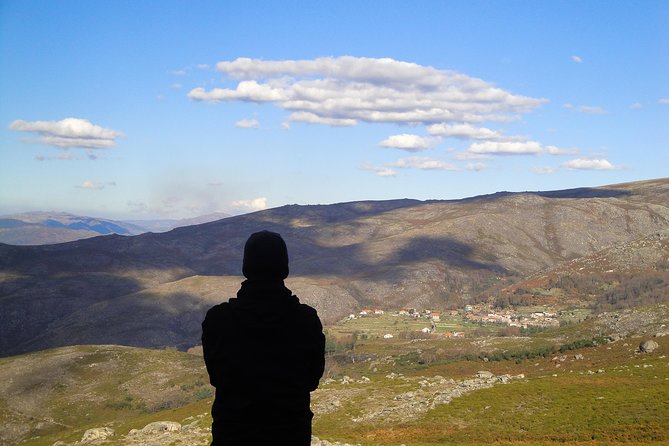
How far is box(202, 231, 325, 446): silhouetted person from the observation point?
880cm

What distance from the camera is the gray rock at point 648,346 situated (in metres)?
65.8

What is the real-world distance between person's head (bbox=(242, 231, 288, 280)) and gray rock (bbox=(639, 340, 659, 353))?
67.7 m

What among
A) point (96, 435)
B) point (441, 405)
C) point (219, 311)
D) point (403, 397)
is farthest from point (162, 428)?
point (219, 311)

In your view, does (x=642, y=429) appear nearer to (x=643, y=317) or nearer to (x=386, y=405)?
(x=386, y=405)

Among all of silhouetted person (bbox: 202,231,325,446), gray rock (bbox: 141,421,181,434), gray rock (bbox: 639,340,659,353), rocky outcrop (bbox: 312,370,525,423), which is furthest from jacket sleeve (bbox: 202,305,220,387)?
gray rock (bbox: 639,340,659,353)

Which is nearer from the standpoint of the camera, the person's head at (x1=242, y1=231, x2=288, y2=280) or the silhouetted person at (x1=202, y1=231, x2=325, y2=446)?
the silhouetted person at (x1=202, y1=231, x2=325, y2=446)

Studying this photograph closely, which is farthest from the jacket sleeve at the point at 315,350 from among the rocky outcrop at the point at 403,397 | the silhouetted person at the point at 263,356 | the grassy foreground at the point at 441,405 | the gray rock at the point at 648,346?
the gray rock at the point at 648,346

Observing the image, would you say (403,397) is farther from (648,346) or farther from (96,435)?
(648,346)

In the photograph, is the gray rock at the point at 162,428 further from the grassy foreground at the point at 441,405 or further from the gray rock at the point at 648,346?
the gray rock at the point at 648,346

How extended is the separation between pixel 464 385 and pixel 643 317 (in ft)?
167

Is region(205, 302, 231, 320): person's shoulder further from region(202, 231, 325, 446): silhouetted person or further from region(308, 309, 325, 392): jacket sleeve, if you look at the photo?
region(308, 309, 325, 392): jacket sleeve

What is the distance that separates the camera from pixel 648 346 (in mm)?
66250

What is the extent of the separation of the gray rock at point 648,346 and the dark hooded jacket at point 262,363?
221 ft

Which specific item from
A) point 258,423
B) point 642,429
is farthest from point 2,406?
point 258,423
